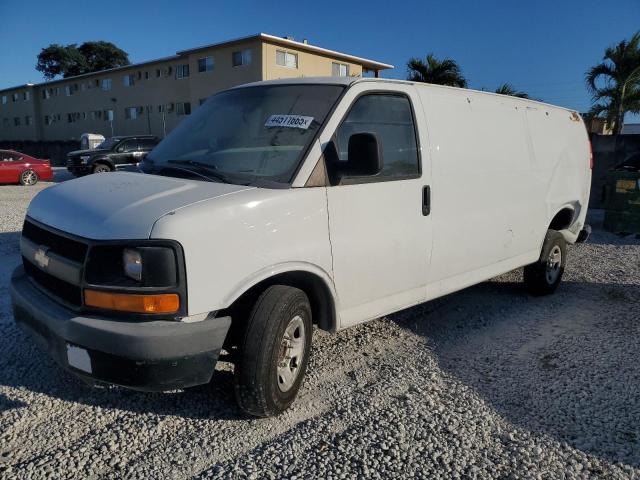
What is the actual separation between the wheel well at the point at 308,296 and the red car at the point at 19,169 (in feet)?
64.3

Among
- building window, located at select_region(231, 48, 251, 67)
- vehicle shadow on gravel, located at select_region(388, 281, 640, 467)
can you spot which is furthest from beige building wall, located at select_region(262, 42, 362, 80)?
vehicle shadow on gravel, located at select_region(388, 281, 640, 467)

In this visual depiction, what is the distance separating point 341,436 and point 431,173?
2.00 meters

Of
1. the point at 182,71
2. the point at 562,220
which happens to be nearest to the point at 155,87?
the point at 182,71

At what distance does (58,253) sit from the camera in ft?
9.54

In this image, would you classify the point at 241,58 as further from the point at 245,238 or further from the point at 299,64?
the point at 245,238

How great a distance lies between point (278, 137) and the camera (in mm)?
3383

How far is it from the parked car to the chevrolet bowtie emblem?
688 inches

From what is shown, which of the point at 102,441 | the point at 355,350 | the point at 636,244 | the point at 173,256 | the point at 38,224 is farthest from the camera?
the point at 636,244

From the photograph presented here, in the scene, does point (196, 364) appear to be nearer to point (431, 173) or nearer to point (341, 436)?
point (341, 436)

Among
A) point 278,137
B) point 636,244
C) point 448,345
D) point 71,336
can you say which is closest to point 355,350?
point 448,345

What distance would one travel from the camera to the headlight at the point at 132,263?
102 inches

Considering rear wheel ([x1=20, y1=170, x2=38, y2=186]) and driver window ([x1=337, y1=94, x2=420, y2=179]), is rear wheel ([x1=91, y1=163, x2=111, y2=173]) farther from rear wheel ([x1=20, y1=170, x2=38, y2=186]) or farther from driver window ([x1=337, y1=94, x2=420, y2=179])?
driver window ([x1=337, y1=94, x2=420, y2=179])

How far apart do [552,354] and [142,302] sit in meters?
3.27

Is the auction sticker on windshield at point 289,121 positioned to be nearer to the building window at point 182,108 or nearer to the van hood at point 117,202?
the van hood at point 117,202
